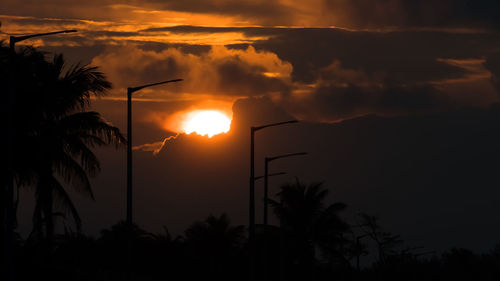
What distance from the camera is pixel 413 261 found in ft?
416

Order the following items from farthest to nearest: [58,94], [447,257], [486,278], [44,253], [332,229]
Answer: [447,257], [486,278], [332,229], [58,94], [44,253]

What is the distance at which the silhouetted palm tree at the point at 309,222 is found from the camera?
7262 centimetres

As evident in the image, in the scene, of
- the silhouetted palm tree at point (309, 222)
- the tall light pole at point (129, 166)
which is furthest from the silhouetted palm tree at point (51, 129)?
the silhouetted palm tree at point (309, 222)

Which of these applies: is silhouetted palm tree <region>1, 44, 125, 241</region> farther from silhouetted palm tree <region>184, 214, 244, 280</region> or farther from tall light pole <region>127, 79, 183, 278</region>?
silhouetted palm tree <region>184, 214, 244, 280</region>

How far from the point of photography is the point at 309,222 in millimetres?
72938

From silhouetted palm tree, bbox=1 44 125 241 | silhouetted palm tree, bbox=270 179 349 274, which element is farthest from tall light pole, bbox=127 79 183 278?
silhouetted palm tree, bbox=270 179 349 274

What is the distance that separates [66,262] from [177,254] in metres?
30.0

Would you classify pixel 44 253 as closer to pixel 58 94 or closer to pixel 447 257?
pixel 58 94

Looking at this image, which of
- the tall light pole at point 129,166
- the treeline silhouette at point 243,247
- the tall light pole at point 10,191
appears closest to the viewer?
the tall light pole at point 10,191

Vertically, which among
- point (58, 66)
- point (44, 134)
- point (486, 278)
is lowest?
point (486, 278)

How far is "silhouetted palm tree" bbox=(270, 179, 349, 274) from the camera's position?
238 feet

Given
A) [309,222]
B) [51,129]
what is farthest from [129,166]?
[309,222]

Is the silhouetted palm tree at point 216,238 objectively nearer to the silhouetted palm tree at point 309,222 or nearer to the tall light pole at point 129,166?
the silhouetted palm tree at point 309,222

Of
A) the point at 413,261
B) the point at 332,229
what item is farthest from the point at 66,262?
the point at 413,261
